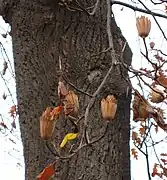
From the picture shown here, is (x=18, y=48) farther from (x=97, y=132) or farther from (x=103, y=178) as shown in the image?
(x=103, y=178)

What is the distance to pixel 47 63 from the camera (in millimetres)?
2326

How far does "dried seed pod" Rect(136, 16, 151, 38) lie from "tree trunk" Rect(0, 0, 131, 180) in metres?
0.56

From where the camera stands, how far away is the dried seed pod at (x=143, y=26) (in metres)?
1.62

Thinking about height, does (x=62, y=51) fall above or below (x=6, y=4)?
below

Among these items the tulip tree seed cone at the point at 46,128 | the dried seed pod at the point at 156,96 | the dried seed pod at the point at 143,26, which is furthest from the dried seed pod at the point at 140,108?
the tulip tree seed cone at the point at 46,128

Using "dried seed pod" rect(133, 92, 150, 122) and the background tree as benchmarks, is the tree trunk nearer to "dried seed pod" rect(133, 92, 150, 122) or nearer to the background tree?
the background tree

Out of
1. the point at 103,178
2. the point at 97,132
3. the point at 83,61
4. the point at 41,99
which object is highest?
the point at 83,61

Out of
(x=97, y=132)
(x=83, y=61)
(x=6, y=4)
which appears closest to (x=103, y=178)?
(x=97, y=132)

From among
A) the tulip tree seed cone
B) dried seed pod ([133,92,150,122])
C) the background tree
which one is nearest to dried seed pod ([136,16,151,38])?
dried seed pod ([133,92,150,122])

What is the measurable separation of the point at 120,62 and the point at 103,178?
59 centimetres

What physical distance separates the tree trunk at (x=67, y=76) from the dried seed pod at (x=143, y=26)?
1.84 feet

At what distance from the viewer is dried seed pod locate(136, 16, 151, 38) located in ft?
5.33

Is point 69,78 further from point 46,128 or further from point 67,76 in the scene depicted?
point 46,128

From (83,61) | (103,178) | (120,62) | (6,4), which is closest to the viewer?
(120,62)
